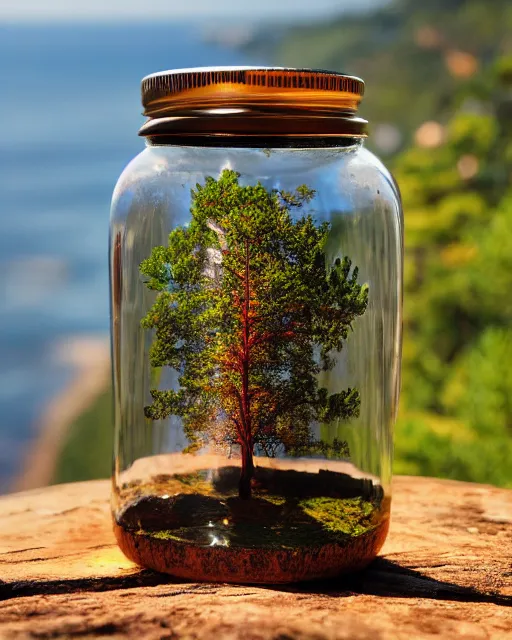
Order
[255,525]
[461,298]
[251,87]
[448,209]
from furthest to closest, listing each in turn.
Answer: [448,209]
[461,298]
[255,525]
[251,87]

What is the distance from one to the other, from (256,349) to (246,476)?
0.23 meters

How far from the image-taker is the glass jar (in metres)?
1.41

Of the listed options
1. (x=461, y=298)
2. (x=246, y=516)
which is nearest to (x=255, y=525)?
(x=246, y=516)

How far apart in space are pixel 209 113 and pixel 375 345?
490 mm

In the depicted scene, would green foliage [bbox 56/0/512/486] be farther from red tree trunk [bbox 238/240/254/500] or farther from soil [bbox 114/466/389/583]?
red tree trunk [bbox 238/240/254/500]

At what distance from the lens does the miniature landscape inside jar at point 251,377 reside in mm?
1413

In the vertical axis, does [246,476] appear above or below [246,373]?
below

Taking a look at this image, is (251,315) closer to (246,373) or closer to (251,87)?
(246,373)

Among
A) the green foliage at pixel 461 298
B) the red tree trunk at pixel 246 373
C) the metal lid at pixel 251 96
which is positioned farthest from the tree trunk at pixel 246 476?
the green foliage at pixel 461 298

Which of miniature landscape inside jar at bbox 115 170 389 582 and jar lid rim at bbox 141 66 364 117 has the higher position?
jar lid rim at bbox 141 66 364 117

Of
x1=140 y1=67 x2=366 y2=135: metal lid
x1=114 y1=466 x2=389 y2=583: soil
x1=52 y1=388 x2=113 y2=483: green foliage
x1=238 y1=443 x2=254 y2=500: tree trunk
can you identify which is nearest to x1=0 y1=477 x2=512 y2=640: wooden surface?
x1=114 y1=466 x2=389 y2=583: soil

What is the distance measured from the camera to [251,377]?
143 cm

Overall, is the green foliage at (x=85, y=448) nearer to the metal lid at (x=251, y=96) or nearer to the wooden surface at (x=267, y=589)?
the wooden surface at (x=267, y=589)

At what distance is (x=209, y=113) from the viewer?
136cm
